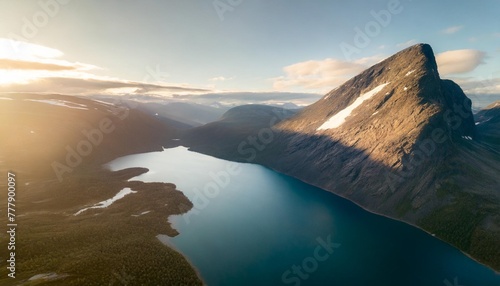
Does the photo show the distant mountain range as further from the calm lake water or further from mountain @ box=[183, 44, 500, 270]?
the calm lake water

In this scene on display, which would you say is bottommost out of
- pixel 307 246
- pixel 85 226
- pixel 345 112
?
pixel 307 246

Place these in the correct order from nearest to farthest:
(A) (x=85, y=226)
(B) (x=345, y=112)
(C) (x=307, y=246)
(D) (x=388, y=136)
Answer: (C) (x=307, y=246), (A) (x=85, y=226), (D) (x=388, y=136), (B) (x=345, y=112)

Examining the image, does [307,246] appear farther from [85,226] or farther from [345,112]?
[345,112]

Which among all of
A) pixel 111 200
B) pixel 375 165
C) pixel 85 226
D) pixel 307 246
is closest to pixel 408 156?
pixel 375 165

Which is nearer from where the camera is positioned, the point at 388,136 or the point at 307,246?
the point at 307,246

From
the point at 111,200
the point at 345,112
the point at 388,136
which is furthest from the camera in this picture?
the point at 345,112

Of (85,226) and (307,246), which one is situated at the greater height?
(85,226)

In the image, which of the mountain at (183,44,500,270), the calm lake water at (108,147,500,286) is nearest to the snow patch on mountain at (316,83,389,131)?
the mountain at (183,44,500,270)
